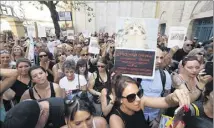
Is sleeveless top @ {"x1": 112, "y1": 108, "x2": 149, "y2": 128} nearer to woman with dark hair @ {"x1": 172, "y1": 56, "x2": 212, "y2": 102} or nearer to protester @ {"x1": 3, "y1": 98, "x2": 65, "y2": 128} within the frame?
protester @ {"x1": 3, "y1": 98, "x2": 65, "y2": 128}

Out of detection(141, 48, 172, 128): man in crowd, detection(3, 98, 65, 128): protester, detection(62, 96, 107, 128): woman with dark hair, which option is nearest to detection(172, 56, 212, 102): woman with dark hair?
detection(141, 48, 172, 128): man in crowd

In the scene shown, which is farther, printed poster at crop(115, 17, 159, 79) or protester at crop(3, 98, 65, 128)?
printed poster at crop(115, 17, 159, 79)

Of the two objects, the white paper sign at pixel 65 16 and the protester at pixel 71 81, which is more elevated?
the white paper sign at pixel 65 16

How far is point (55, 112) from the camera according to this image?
5.30 ft

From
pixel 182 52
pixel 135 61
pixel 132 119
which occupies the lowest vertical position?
pixel 132 119

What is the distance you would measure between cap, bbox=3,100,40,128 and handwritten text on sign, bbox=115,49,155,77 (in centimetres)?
141

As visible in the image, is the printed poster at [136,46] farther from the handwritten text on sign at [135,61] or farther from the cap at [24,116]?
the cap at [24,116]

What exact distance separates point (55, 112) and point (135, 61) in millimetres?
1323

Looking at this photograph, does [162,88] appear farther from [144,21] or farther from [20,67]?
[20,67]

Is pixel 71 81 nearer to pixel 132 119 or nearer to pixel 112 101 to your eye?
pixel 112 101

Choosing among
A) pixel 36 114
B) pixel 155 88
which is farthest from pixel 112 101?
pixel 36 114

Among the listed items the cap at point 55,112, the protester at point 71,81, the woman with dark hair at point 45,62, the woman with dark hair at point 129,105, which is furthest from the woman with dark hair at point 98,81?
the cap at point 55,112

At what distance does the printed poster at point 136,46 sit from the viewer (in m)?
2.54

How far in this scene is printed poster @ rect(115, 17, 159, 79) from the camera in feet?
8.34
